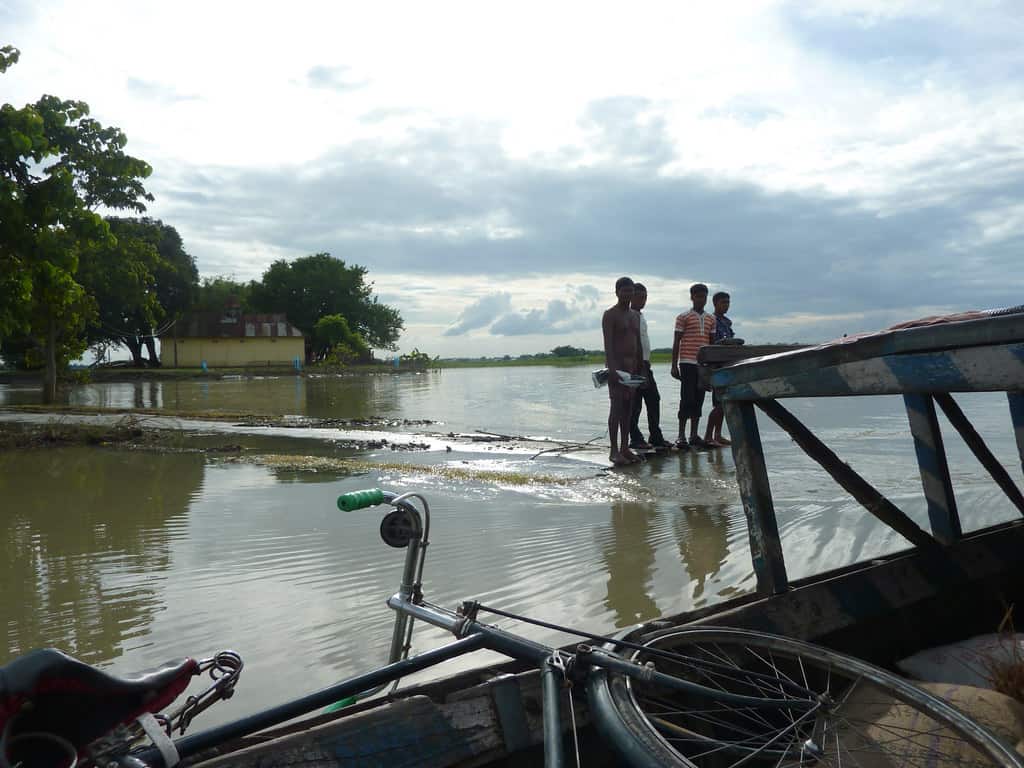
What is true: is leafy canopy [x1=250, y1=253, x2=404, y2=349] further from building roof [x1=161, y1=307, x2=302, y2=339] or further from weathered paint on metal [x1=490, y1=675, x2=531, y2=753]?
weathered paint on metal [x1=490, y1=675, x2=531, y2=753]

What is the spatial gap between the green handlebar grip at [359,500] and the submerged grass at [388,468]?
5.90 m

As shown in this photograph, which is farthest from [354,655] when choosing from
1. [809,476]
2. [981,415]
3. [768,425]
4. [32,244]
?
[981,415]

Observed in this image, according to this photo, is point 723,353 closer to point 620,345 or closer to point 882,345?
point 882,345

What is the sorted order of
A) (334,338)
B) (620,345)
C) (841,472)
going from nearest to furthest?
(841,472), (620,345), (334,338)

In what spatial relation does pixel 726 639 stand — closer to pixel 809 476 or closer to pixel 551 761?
pixel 551 761

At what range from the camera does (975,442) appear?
425cm

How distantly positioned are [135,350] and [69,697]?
6874 cm

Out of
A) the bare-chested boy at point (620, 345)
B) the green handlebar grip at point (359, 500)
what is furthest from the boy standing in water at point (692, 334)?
the green handlebar grip at point (359, 500)

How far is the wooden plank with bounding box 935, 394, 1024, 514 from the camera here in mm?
4094

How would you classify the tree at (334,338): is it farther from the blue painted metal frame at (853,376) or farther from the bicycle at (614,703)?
the bicycle at (614,703)

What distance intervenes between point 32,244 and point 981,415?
18.5m

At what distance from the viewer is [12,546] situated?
577cm

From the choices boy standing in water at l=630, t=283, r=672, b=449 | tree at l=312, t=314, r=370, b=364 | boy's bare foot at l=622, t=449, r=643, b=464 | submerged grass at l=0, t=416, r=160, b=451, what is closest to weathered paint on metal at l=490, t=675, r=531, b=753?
boy's bare foot at l=622, t=449, r=643, b=464

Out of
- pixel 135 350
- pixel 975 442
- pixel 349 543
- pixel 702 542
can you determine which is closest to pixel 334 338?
pixel 135 350
